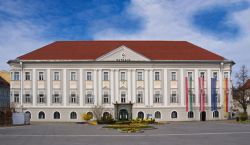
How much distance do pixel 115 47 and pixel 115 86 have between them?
23.6ft

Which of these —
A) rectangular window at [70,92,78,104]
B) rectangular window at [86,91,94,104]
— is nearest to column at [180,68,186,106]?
rectangular window at [86,91,94,104]

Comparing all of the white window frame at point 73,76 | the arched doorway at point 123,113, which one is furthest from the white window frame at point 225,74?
the white window frame at point 73,76

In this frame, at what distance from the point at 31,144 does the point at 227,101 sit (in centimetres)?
5313

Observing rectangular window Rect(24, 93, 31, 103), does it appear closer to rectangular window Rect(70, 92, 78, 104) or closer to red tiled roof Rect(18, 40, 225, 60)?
red tiled roof Rect(18, 40, 225, 60)

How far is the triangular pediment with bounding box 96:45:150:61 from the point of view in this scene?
70812 millimetres

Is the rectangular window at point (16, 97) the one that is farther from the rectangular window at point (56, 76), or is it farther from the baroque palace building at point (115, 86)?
the rectangular window at point (56, 76)

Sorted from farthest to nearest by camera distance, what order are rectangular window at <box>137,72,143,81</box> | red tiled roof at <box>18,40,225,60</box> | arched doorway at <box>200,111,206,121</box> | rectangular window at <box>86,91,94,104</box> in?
red tiled roof at <box>18,40,225,60</box> → rectangular window at <box>137,72,143,81</box> → arched doorway at <box>200,111,206,121</box> → rectangular window at <box>86,91,94,104</box>

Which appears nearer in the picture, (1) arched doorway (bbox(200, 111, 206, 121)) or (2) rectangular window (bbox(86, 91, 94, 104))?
(2) rectangular window (bbox(86, 91, 94, 104))

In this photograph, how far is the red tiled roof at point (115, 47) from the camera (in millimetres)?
71688

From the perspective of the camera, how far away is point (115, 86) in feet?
234

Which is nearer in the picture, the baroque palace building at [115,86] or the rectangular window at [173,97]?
the baroque palace building at [115,86]

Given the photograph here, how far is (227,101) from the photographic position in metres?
72.1

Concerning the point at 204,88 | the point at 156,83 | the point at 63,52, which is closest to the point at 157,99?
the point at 156,83

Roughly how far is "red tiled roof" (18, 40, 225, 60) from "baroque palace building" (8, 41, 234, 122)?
31 centimetres
